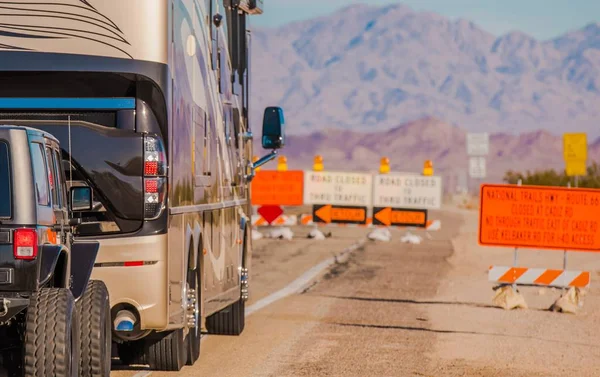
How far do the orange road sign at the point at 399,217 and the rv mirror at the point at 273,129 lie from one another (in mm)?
27443

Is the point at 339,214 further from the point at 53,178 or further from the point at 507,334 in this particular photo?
the point at 53,178

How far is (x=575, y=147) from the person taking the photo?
4531 centimetres

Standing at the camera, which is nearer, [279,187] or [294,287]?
[294,287]

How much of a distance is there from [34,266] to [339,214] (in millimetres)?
36696

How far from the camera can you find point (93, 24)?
1116 cm

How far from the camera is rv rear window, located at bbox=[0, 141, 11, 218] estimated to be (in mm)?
8727

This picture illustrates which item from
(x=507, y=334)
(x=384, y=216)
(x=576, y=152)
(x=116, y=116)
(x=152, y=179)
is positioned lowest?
(x=384, y=216)

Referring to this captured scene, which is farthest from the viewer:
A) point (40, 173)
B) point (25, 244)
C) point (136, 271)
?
point (136, 271)

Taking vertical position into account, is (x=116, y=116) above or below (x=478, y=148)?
above

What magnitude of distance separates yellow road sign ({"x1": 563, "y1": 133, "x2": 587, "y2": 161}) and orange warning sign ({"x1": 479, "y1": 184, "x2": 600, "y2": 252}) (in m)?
22.4

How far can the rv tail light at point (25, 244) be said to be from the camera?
28.6 ft

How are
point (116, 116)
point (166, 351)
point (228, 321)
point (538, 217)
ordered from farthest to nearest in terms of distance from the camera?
point (538, 217) < point (228, 321) < point (166, 351) < point (116, 116)

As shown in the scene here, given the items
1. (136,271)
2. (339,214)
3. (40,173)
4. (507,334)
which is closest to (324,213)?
(339,214)

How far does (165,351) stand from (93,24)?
3221 mm
